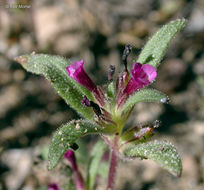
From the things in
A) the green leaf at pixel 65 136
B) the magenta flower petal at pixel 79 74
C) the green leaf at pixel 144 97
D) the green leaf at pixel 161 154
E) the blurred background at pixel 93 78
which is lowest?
the blurred background at pixel 93 78

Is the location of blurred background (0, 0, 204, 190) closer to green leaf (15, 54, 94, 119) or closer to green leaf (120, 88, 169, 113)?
green leaf (15, 54, 94, 119)

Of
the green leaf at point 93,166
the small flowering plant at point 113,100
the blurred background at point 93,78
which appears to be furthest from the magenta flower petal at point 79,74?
the blurred background at point 93,78

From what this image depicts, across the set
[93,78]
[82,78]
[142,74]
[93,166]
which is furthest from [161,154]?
[93,78]

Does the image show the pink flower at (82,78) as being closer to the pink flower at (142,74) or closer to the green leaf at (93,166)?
the pink flower at (142,74)

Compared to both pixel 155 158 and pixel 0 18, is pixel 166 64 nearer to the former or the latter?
pixel 0 18

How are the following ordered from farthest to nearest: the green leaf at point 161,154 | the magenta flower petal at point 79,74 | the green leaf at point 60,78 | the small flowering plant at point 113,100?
the green leaf at point 60,78, the magenta flower petal at point 79,74, the small flowering plant at point 113,100, the green leaf at point 161,154

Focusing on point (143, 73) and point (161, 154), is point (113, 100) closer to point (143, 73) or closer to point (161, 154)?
point (143, 73)

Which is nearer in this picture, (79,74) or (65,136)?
(65,136)

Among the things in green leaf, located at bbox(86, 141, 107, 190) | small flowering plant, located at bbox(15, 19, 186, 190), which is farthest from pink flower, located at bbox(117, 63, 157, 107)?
green leaf, located at bbox(86, 141, 107, 190)
